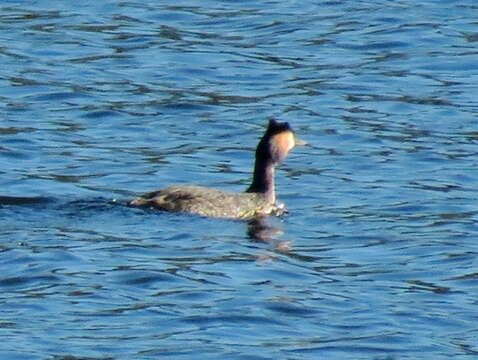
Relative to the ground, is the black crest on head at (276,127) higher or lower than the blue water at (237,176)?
higher

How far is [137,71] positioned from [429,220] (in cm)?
717

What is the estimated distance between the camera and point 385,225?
1689 centimetres

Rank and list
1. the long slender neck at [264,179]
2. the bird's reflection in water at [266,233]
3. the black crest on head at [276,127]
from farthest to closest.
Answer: the black crest on head at [276,127] < the long slender neck at [264,179] < the bird's reflection in water at [266,233]

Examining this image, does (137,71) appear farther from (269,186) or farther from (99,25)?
(269,186)

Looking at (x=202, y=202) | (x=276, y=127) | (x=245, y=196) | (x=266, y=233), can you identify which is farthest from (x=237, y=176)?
(x=266, y=233)

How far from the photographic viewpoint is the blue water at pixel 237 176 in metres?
13.5

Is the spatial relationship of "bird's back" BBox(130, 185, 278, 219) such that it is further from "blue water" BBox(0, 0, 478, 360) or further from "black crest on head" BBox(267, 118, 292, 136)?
"black crest on head" BBox(267, 118, 292, 136)

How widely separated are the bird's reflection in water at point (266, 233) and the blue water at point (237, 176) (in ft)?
0.11

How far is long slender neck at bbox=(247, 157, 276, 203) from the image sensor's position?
58.1ft

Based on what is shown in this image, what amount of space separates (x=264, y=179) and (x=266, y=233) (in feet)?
3.84

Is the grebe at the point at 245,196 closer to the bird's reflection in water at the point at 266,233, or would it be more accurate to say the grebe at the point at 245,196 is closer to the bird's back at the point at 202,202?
the bird's back at the point at 202,202

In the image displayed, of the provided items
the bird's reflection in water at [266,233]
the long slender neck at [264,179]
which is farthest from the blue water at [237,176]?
the long slender neck at [264,179]

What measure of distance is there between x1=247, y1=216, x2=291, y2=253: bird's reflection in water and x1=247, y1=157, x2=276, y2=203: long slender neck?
1.21ft

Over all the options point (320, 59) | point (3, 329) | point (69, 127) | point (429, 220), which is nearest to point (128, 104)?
point (69, 127)
